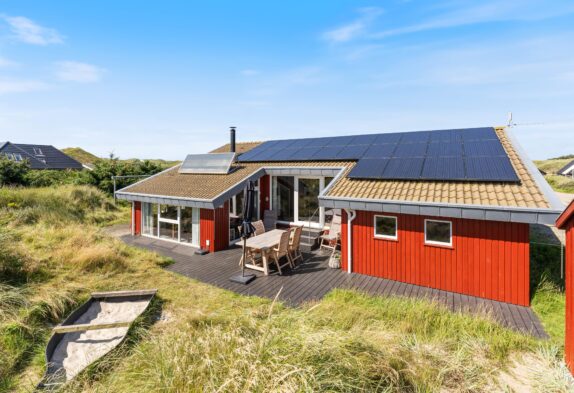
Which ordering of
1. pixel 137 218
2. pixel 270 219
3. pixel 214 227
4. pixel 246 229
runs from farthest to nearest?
pixel 137 218, pixel 270 219, pixel 214 227, pixel 246 229

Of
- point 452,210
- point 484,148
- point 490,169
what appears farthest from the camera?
point 484,148

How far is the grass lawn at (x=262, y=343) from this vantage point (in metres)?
3.27

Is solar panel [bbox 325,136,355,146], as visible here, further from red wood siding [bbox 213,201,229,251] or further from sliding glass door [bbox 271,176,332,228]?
red wood siding [bbox 213,201,229,251]

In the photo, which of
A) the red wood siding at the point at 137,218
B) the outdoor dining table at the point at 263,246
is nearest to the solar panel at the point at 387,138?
the outdoor dining table at the point at 263,246

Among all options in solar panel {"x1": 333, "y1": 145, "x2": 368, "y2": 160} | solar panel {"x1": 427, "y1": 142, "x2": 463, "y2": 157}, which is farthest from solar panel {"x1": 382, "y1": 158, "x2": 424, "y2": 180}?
solar panel {"x1": 333, "y1": 145, "x2": 368, "y2": 160}

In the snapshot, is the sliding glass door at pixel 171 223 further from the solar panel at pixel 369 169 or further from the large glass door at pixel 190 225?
the solar panel at pixel 369 169

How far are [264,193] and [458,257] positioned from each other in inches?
340

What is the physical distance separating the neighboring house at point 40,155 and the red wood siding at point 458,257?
129 feet

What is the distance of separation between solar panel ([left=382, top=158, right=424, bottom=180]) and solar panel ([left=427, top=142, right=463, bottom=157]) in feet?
2.26

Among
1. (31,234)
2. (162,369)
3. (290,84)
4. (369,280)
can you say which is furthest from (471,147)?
(31,234)

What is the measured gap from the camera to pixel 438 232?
764 cm

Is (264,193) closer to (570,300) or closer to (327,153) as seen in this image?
(327,153)

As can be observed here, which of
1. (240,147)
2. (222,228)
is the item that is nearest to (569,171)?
(240,147)

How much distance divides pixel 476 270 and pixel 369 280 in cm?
267
